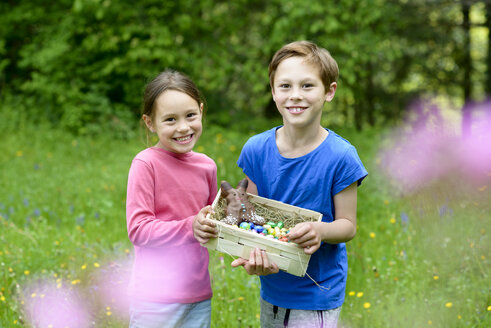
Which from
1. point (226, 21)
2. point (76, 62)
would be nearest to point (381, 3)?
point (226, 21)

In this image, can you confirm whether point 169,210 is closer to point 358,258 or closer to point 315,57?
point 315,57

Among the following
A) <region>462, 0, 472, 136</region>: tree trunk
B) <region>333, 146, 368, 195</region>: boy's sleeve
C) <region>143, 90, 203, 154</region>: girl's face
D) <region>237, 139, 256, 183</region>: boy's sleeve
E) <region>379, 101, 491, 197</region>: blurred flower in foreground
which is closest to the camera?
<region>333, 146, 368, 195</region>: boy's sleeve

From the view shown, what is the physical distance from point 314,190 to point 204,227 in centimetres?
47

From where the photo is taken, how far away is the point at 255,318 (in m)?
2.95

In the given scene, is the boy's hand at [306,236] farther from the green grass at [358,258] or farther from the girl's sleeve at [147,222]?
the green grass at [358,258]

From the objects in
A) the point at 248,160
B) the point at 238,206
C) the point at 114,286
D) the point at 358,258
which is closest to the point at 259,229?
the point at 238,206

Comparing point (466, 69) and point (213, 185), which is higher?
point (466, 69)

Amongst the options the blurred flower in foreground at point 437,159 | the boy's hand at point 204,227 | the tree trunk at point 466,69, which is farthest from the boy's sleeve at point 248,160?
the tree trunk at point 466,69

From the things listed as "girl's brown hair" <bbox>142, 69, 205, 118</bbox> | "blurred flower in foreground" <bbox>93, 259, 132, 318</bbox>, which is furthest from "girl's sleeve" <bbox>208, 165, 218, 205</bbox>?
"blurred flower in foreground" <bbox>93, 259, 132, 318</bbox>

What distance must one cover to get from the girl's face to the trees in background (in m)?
5.51

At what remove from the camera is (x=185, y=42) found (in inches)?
337

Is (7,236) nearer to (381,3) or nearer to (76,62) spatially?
(76,62)

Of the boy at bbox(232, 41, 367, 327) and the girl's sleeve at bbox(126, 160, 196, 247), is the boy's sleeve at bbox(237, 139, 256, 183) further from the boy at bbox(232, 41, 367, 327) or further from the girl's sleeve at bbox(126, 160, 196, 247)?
the girl's sleeve at bbox(126, 160, 196, 247)

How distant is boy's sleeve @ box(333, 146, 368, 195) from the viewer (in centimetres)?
188
